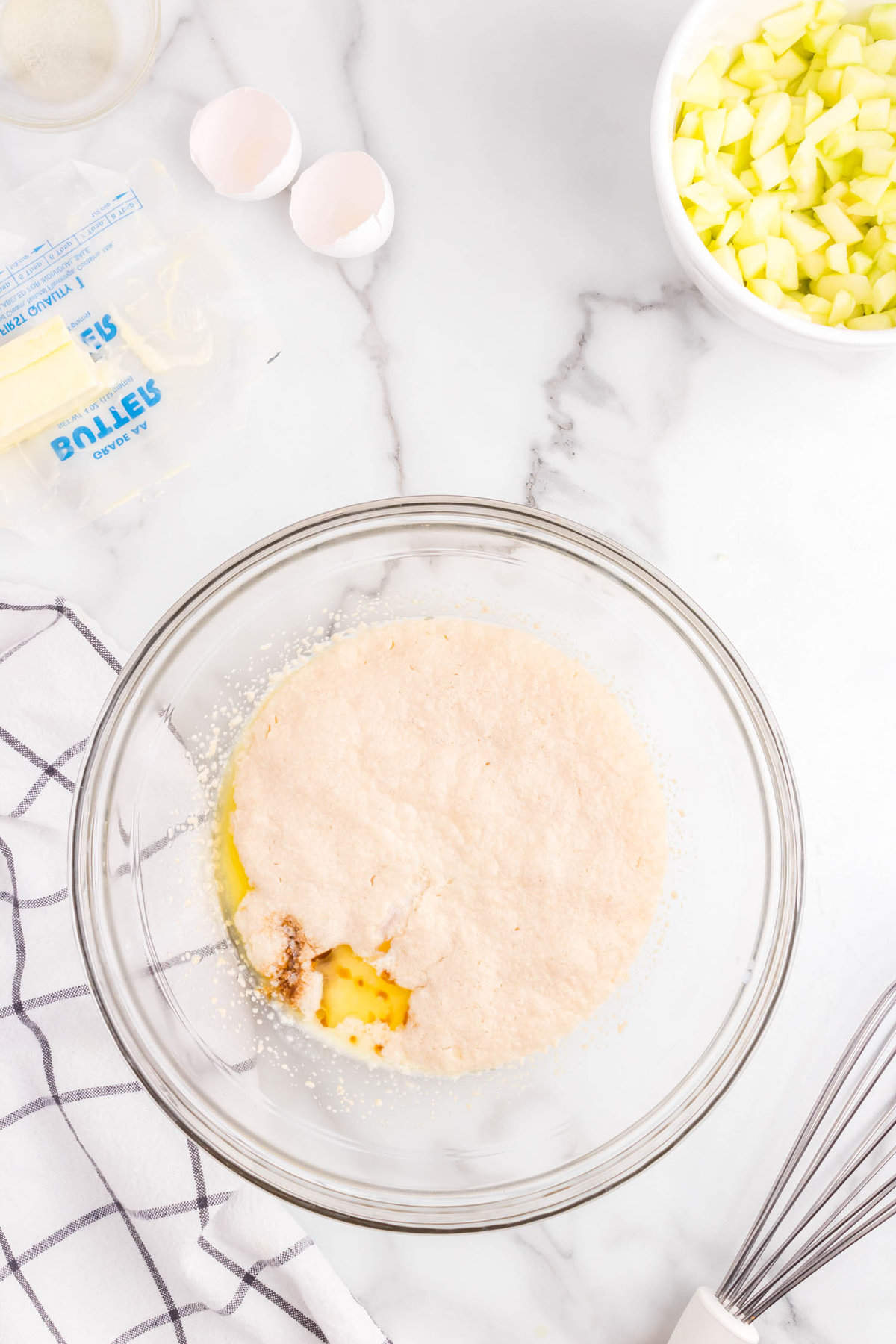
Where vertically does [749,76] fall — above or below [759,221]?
above

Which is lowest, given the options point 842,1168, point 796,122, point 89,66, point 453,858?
point 842,1168

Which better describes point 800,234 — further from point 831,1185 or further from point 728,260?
point 831,1185

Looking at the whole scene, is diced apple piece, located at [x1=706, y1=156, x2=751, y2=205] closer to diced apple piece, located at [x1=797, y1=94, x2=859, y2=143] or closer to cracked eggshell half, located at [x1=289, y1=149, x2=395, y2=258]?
diced apple piece, located at [x1=797, y1=94, x2=859, y2=143]

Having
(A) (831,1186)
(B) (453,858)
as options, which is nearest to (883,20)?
(B) (453,858)

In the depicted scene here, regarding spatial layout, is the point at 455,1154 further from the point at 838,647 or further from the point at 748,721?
the point at 838,647

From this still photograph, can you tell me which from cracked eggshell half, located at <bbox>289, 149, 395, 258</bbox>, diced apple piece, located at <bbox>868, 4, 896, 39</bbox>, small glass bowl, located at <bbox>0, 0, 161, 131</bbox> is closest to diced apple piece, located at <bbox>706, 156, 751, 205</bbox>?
diced apple piece, located at <bbox>868, 4, 896, 39</bbox>

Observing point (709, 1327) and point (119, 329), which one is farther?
point (119, 329)
